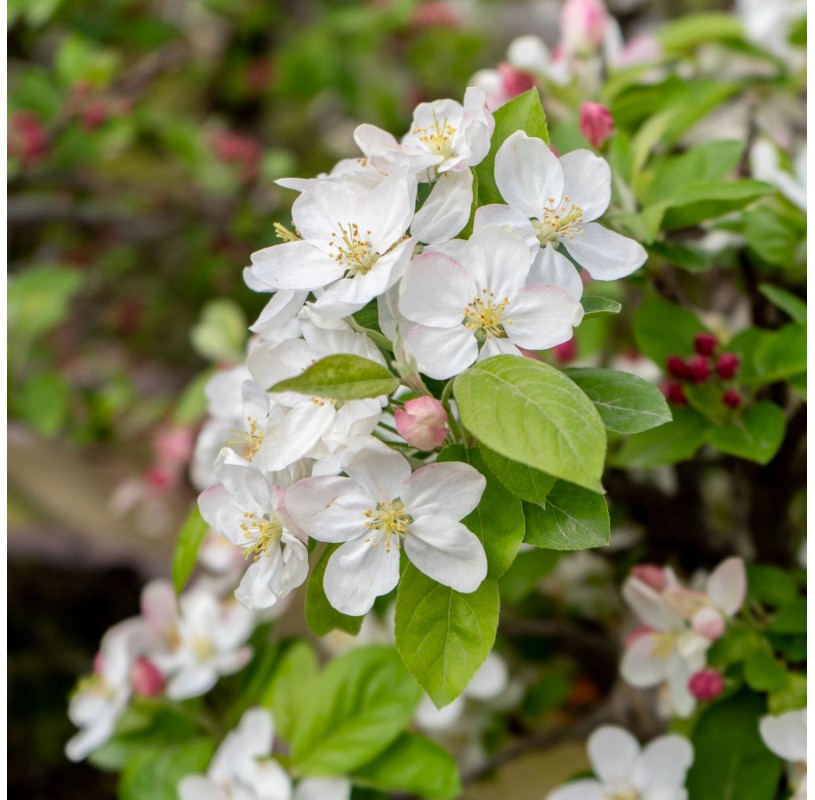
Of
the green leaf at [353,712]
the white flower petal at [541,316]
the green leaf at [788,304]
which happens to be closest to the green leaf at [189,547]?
the green leaf at [353,712]

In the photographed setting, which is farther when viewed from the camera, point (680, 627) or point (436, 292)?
point (680, 627)

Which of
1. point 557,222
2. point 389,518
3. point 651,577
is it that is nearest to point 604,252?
point 557,222

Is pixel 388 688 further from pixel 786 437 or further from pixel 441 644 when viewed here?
pixel 786 437

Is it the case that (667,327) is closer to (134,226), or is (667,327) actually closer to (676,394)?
(676,394)

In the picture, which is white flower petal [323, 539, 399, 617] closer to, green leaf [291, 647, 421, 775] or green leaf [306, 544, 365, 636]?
green leaf [306, 544, 365, 636]

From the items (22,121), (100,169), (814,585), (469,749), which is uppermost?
(22,121)

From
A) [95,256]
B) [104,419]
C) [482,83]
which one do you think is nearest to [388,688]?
[482,83]

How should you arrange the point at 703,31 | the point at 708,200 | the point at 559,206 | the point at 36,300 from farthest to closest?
the point at 36,300 < the point at 703,31 < the point at 708,200 < the point at 559,206
